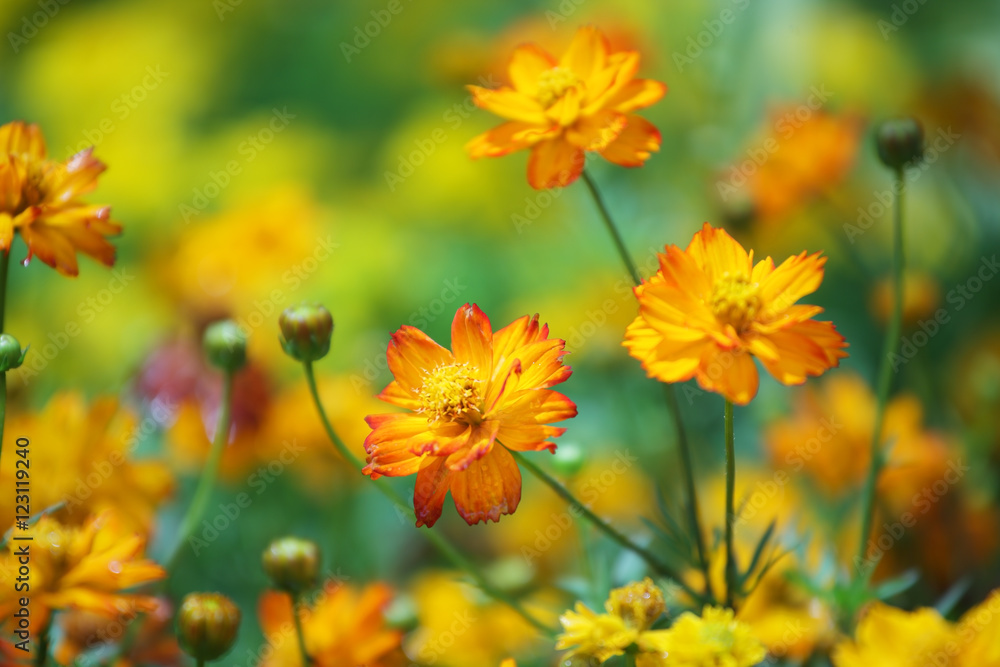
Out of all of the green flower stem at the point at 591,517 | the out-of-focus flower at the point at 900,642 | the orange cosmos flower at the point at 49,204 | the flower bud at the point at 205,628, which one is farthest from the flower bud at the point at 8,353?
the out-of-focus flower at the point at 900,642

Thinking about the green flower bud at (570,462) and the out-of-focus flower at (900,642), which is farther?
the green flower bud at (570,462)

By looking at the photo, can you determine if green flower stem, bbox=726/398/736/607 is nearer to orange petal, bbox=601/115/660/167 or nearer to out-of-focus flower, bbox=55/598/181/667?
orange petal, bbox=601/115/660/167

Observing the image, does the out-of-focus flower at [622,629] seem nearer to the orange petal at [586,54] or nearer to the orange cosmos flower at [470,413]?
the orange cosmos flower at [470,413]

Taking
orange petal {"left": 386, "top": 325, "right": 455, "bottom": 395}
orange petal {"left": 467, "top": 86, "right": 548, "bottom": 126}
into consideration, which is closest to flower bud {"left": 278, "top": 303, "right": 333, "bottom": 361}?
orange petal {"left": 386, "top": 325, "right": 455, "bottom": 395}

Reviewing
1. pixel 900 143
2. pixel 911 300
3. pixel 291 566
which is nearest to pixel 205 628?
pixel 291 566

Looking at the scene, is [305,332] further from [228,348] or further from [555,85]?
[555,85]

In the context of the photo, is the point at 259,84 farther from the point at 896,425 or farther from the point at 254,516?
the point at 896,425
